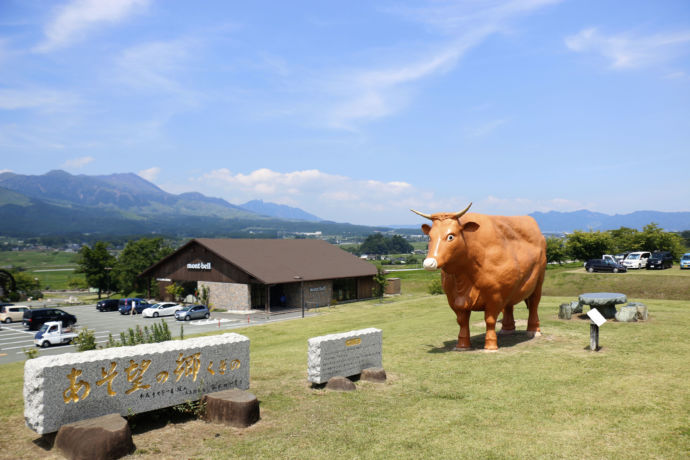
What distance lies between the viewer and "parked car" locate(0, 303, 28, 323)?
43.0m

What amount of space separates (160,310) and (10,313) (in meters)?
13.0

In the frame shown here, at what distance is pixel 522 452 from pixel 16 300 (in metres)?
75.4

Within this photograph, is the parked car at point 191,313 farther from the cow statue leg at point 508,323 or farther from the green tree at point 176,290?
the cow statue leg at point 508,323

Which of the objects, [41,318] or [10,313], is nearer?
[41,318]

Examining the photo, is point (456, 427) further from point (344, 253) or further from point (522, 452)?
point (344, 253)

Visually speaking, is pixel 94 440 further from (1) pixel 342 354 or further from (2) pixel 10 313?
(2) pixel 10 313

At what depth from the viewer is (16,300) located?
66.3 m

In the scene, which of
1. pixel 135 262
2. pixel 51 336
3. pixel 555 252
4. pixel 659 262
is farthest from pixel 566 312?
pixel 135 262

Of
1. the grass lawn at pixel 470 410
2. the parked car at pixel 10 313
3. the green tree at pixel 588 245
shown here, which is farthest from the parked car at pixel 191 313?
the green tree at pixel 588 245

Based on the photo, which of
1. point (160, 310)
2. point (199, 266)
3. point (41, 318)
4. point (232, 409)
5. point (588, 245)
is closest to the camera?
point (232, 409)

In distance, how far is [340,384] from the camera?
11758 mm

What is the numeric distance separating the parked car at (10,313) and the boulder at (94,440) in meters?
42.9

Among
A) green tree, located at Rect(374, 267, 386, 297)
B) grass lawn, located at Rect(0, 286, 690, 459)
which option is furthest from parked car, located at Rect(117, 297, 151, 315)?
grass lawn, located at Rect(0, 286, 690, 459)

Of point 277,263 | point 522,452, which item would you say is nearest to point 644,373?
point 522,452
